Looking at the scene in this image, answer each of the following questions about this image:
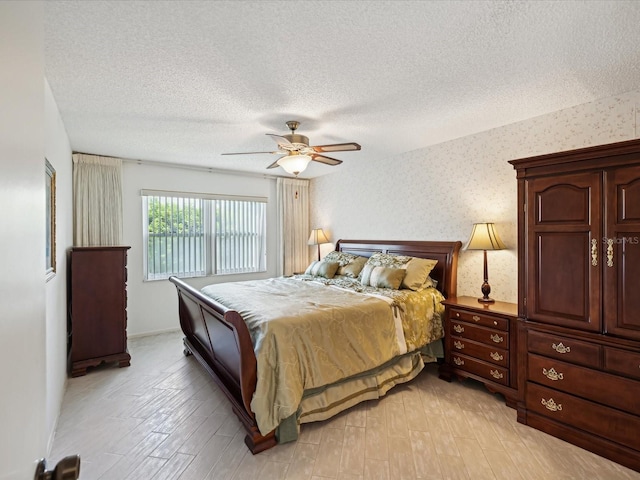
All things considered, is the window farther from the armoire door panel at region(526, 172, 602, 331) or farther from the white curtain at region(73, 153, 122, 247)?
the armoire door panel at region(526, 172, 602, 331)

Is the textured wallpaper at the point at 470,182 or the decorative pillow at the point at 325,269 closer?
the textured wallpaper at the point at 470,182

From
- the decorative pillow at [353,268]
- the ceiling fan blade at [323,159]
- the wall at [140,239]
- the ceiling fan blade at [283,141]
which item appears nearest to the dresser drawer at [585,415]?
the decorative pillow at [353,268]

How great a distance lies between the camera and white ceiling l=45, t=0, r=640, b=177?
5.32ft

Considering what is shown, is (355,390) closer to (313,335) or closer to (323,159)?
(313,335)

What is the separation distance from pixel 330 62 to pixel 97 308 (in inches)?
135

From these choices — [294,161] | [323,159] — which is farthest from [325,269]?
[294,161]

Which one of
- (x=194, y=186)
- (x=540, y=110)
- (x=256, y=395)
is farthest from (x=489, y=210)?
(x=194, y=186)

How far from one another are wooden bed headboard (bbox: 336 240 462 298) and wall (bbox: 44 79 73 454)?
352cm

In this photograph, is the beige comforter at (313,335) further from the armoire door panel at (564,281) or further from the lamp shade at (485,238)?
the armoire door panel at (564,281)

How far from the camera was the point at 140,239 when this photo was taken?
4629 mm

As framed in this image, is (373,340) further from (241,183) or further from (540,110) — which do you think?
(241,183)

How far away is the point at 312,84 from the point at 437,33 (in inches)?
35.2

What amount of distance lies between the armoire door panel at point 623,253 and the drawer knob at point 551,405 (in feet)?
2.13

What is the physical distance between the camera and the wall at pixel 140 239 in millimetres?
4535
